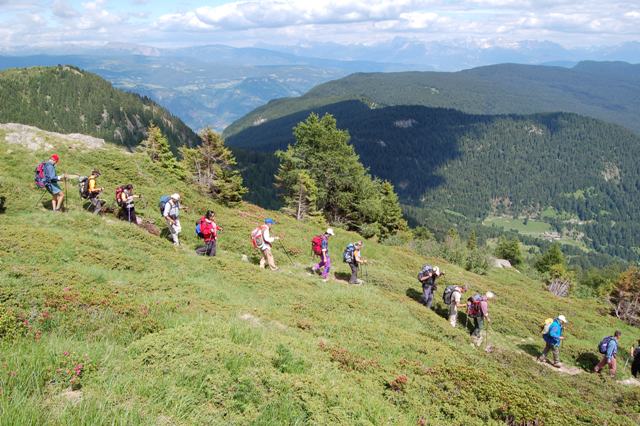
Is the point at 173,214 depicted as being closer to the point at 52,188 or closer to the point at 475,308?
the point at 52,188

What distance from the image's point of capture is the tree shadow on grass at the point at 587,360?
19.2 meters

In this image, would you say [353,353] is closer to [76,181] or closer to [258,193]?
[76,181]

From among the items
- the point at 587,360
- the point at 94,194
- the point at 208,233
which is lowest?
the point at 587,360

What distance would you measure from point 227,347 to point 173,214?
12.9 meters

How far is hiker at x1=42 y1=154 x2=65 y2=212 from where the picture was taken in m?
18.2

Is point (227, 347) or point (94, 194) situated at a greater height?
point (94, 194)

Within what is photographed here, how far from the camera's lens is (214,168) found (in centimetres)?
5447

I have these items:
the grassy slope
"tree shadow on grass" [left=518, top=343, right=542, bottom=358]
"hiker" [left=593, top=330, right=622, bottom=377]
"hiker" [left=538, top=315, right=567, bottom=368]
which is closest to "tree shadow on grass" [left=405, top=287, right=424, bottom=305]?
the grassy slope

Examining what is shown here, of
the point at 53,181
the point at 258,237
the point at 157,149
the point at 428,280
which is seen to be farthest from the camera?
Answer: the point at 157,149

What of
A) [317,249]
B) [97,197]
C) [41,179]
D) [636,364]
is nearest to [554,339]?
[636,364]

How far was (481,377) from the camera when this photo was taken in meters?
10.2

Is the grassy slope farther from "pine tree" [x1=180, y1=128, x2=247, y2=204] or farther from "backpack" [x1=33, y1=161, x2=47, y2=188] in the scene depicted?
"pine tree" [x1=180, y1=128, x2=247, y2=204]

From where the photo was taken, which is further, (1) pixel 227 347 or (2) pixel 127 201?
(2) pixel 127 201

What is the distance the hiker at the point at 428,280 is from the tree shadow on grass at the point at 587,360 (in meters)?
7.32
